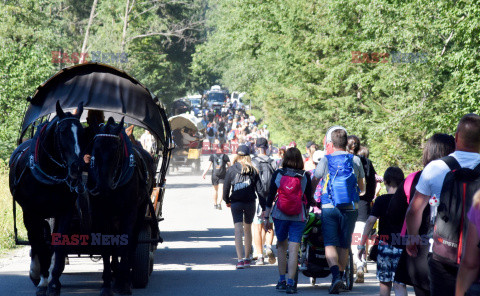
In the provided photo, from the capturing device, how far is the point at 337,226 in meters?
10.5

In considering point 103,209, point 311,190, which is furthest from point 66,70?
point 311,190

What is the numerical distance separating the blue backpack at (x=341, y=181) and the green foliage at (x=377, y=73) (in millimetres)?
10651

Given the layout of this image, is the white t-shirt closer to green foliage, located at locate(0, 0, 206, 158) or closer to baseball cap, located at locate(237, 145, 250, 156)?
baseball cap, located at locate(237, 145, 250, 156)

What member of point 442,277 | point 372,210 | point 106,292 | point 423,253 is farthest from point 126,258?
point 442,277

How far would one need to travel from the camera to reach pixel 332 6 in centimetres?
2803

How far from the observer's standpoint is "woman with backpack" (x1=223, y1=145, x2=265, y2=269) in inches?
523

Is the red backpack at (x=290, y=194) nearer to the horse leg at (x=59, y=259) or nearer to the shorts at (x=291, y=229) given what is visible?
the shorts at (x=291, y=229)

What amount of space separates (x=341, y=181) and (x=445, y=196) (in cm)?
488

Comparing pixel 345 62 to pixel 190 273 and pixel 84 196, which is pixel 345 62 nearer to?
pixel 190 273

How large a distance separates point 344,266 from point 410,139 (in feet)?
54.0

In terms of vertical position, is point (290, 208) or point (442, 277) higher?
point (442, 277)

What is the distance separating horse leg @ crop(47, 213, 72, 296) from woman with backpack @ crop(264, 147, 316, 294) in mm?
2594

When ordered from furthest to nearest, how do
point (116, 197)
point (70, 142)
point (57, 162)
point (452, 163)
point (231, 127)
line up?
point (231, 127) → point (116, 197) → point (57, 162) → point (70, 142) → point (452, 163)

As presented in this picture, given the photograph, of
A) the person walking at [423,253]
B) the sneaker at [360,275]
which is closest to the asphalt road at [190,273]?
the sneaker at [360,275]
